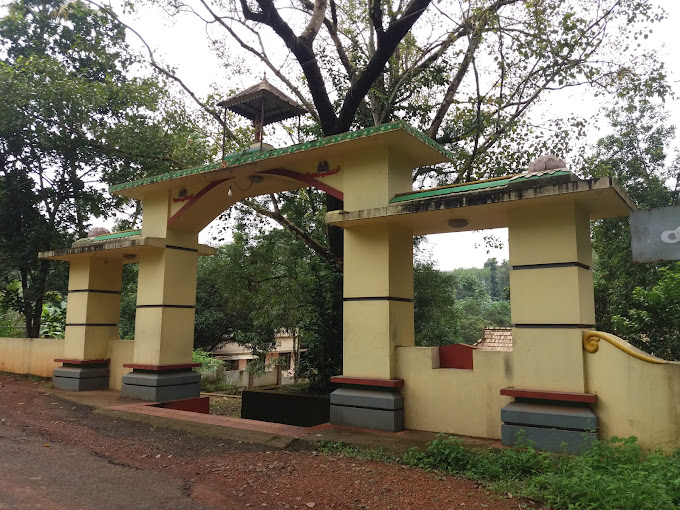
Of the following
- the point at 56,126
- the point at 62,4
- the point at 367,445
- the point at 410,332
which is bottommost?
the point at 367,445

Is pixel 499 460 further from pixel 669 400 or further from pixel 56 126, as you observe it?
pixel 56 126

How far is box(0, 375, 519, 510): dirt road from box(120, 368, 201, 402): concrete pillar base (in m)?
2.00

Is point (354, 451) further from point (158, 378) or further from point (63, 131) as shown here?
point (63, 131)

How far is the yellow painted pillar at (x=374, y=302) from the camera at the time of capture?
6.29m

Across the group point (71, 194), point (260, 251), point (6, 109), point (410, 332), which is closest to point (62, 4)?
point (6, 109)

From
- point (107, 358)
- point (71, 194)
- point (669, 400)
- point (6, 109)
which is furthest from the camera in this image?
point (71, 194)

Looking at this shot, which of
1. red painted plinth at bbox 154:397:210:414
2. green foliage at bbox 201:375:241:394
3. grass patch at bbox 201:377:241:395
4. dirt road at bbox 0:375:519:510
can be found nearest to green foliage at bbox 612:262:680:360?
dirt road at bbox 0:375:519:510

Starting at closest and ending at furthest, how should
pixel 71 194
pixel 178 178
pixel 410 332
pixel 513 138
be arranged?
pixel 410 332, pixel 178 178, pixel 513 138, pixel 71 194

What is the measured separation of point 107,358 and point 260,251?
490 centimetres

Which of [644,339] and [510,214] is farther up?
[510,214]

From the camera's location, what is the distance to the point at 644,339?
29.9 feet

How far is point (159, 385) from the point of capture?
850 cm

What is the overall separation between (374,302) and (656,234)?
3.19 m

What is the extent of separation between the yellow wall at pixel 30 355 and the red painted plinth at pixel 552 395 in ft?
31.4
